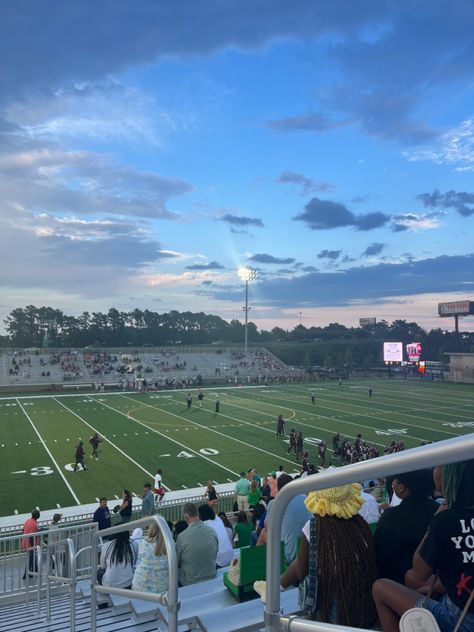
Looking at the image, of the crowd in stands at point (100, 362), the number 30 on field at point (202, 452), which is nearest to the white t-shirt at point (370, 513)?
the number 30 on field at point (202, 452)

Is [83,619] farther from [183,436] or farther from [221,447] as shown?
[183,436]

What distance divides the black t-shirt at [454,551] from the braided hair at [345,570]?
530mm

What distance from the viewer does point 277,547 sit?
6.25 feet

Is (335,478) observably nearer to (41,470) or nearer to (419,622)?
(419,622)

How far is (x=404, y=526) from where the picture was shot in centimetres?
274

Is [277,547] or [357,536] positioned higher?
[277,547]

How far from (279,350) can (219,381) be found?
2054 inches

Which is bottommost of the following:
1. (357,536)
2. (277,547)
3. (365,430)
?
(365,430)

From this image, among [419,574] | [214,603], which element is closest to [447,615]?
[419,574]

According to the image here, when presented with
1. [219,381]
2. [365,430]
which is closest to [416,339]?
[219,381]

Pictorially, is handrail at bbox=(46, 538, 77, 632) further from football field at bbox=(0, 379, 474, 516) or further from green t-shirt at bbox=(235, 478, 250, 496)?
football field at bbox=(0, 379, 474, 516)

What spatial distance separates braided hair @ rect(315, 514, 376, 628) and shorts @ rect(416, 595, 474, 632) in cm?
44

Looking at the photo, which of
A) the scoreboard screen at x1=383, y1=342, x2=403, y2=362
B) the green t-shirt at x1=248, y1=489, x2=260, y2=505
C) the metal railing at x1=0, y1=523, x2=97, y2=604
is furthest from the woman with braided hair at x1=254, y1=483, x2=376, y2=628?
the scoreboard screen at x1=383, y1=342, x2=403, y2=362

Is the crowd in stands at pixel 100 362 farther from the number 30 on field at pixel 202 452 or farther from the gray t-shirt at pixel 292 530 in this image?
→ the gray t-shirt at pixel 292 530
